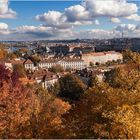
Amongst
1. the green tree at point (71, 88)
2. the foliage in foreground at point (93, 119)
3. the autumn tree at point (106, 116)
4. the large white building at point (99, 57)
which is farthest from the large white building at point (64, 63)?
the autumn tree at point (106, 116)

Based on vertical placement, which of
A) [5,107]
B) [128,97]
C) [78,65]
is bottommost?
[78,65]

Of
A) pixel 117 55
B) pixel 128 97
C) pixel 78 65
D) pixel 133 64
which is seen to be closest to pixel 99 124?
pixel 128 97

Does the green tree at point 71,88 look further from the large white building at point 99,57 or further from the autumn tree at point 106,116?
the large white building at point 99,57

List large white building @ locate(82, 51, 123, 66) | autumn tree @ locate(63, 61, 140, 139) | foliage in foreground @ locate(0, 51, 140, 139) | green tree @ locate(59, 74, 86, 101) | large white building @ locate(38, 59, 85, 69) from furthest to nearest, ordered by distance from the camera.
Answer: large white building @ locate(82, 51, 123, 66) → large white building @ locate(38, 59, 85, 69) → green tree @ locate(59, 74, 86, 101) → foliage in foreground @ locate(0, 51, 140, 139) → autumn tree @ locate(63, 61, 140, 139)

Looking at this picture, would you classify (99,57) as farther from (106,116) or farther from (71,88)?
(106,116)

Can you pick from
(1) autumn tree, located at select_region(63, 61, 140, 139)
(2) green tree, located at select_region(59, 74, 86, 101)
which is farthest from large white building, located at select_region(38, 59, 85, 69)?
(1) autumn tree, located at select_region(63, 61, 140, 139)

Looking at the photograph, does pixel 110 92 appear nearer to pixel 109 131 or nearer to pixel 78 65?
pixel 109 131

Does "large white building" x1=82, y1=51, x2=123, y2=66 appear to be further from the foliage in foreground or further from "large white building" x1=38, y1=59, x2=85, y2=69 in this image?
the foliage in foreground

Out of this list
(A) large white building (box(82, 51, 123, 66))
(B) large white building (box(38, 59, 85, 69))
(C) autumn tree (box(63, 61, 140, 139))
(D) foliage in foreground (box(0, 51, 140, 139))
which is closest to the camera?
(C) autumn tree (box(63, 61, 140, 139))
